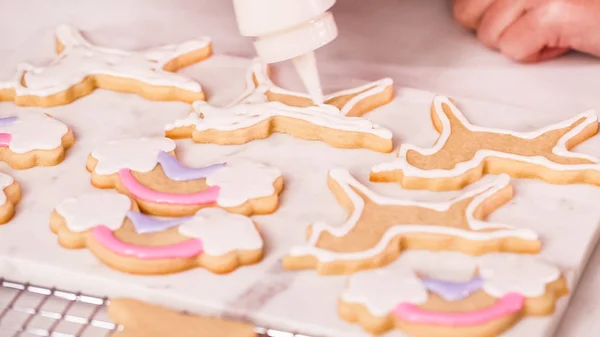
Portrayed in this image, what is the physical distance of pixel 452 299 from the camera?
1.65 ft

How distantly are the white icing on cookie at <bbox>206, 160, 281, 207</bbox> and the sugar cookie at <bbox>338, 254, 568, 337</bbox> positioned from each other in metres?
0.11

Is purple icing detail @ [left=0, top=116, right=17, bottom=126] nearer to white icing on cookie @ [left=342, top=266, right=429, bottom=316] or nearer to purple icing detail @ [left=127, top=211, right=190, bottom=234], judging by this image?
purple icing detail @ [left=127, top=211, right=190, bottom=234]

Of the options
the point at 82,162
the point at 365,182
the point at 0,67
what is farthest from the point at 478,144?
the point at 0,67

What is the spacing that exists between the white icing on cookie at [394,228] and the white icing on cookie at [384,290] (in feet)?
0.06

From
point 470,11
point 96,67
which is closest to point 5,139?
point 96,67

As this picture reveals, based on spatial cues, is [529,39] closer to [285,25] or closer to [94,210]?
[285,25]

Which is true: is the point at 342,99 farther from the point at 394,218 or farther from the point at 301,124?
the point at 394,218

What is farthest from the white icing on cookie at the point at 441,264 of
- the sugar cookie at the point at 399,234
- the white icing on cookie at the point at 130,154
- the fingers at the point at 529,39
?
the fingers at the point at 529,39

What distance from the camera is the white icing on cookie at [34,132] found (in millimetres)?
655

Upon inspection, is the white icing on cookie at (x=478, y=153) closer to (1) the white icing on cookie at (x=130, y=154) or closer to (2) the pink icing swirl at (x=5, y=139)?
(1) the white icing on cookie at (x=130, y=154)

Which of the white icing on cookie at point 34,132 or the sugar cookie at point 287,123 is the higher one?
the white icing on cookie at point 34,132

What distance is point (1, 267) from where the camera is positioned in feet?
1.85

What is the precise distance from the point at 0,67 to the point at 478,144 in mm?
482

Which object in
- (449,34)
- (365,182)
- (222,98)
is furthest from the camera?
(449,34)
